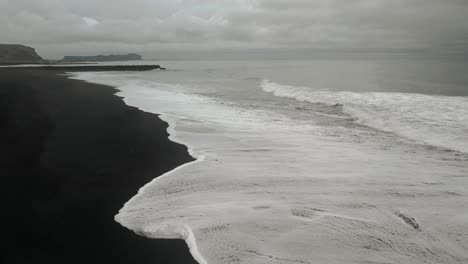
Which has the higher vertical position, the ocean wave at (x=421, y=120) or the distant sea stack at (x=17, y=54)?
the distant sea stack at (x=17, y=54)

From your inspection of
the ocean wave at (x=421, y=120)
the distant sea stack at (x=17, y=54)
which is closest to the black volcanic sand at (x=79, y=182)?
the ocean wave at (x=421, y=120)

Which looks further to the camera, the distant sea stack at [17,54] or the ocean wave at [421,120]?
the distant sea stack at [17,54]

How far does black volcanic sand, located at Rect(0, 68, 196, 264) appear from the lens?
4.86 m

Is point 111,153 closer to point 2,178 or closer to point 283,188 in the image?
point 2,178

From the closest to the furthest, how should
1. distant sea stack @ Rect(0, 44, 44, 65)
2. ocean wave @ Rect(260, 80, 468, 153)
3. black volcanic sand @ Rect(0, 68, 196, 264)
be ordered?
1. black volcanic sand @ Rect(0, 68, 196, 264)
2. ocean wave @ Rect(260, 80, 468, 153)
3. distant sea stack @ Rect(0, 44, 44, 65)

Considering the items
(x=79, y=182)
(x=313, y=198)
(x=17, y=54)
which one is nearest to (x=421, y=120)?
(x=313, y=198)

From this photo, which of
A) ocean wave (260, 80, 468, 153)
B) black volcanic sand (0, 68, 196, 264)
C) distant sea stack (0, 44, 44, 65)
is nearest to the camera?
black volcanic sand (0, 68, 196, 264)

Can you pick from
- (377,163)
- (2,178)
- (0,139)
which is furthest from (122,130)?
(377,163)

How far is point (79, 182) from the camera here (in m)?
7.36

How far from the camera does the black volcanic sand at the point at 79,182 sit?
4.86 meters

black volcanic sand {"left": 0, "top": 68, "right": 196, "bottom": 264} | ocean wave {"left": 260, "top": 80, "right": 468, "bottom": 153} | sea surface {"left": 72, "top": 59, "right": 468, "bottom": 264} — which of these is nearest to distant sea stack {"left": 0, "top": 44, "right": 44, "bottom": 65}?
black volcanic sand {"left": 0, "top": 68, "right": 196, "bottom": 264}

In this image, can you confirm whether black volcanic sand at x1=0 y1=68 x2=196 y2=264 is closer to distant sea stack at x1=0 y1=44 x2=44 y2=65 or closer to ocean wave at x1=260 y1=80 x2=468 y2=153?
ocean wave at x1=260 y1=80 x2=468 y2=153

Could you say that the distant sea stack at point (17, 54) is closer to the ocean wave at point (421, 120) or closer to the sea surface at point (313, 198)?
the ocean wave at point (421, 120)

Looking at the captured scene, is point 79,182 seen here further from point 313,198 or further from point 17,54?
point 17,54
